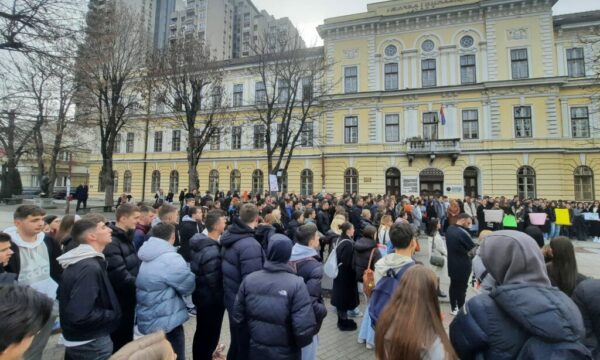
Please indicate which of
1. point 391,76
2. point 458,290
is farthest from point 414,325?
point 391,76

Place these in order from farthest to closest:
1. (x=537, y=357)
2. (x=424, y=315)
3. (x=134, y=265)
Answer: (x=134, y=265), (x=424, y=315), (x=537, y=357)

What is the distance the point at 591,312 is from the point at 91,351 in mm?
4004

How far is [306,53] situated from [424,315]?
21012mm

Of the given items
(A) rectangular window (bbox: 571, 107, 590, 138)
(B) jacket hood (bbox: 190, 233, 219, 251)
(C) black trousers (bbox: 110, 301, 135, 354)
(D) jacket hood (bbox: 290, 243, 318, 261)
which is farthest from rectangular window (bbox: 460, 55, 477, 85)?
(C) black trousers (bbox: 110, 301, 135, 354)

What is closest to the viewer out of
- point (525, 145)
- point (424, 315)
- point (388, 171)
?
point (424, 315)

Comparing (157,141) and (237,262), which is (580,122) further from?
(157,141)

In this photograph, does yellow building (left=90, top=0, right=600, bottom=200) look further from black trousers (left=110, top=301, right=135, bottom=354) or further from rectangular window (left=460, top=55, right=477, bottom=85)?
black trousers (left=110, top=301, right=135, bottom=354)

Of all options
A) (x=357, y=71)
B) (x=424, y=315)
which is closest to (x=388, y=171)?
(x=357, y=71)

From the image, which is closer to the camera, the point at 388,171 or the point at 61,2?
the point at 61,2

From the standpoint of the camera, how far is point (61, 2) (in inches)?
314

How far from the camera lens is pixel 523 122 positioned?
945 inches

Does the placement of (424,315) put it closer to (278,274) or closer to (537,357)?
(537,357)

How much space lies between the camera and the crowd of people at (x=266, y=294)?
170cm

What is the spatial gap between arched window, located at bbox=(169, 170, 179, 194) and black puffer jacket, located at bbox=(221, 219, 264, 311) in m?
32.3
